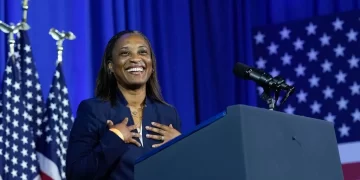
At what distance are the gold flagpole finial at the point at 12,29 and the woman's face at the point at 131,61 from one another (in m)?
1.83

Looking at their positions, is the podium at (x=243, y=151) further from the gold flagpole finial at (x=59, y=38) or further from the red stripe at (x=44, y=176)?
the gold flagpole finial at (x=59, y=38)

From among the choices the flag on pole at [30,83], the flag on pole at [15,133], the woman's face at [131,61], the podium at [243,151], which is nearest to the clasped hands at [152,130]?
the woman's face at [131,61]

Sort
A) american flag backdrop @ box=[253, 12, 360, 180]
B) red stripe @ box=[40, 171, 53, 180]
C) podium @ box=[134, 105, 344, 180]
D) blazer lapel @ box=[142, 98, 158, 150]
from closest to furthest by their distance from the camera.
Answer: podium @ box=[134, 105, 344, 180] → blazer lapel @ box=[142, 98, 158, 150] → red stripe @ box=[40, 171, 53, 180] → american flag backdrop @ box=[253, 12, 360, 180]

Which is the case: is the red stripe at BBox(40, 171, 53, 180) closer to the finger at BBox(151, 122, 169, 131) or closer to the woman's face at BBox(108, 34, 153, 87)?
the woman's face at BBox(108, 34, 153, 87)

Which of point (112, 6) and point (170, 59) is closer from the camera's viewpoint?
point (112, 6)

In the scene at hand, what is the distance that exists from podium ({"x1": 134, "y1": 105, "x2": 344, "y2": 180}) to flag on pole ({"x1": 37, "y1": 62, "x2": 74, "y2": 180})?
95.3 inches

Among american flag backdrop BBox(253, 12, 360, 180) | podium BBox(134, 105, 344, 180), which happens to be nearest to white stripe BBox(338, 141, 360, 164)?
american flag backdrop BBox(253, 12, 360, 180)

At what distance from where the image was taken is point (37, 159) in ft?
12.5

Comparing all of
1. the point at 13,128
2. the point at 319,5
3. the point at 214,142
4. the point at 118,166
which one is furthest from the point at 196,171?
the point at 319,5

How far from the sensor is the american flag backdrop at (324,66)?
436 centimetres

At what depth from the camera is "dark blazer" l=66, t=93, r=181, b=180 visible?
1.76 metres

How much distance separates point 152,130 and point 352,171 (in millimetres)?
2634

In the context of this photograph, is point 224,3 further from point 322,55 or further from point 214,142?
point 214,142

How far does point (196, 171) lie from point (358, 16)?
3.29 metres
